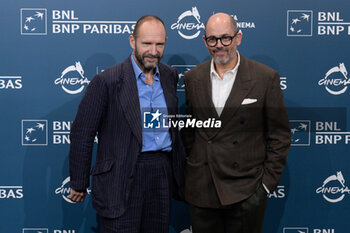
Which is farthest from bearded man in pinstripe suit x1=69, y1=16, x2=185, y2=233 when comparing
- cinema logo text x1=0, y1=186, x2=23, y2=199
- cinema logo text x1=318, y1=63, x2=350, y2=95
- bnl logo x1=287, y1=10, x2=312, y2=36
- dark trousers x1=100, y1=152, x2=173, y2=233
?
cinema logo text x1=318, y1=63, x2=350, y2=95

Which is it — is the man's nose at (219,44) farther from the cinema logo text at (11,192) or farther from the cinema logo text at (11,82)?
the cinema logo text at (11,192)

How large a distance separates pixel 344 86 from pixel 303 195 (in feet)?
3.06

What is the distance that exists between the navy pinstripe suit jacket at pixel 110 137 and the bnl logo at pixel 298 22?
4.65 feet

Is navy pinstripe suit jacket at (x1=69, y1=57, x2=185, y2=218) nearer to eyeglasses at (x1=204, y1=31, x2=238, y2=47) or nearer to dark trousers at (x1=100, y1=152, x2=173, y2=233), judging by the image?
dark trousers at (x1=100, y1=152, x2=173, y2=233)

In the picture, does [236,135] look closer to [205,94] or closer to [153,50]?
[205,94]

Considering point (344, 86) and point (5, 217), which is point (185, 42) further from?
point (5, 217)

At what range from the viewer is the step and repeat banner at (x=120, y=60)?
3137 millimetres

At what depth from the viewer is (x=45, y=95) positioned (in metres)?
3.18

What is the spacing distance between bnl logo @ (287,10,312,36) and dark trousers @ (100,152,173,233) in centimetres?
147

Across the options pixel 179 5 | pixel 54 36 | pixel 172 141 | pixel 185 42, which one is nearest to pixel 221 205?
pixel 172 141

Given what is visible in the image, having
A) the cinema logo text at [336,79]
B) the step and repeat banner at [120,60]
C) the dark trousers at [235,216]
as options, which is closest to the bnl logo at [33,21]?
the step and repeat banner at [120,60]

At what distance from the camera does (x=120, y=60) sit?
3.19 meters

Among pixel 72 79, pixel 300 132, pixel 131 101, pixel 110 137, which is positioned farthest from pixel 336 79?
pixel 72 79

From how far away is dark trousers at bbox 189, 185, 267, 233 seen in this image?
248 cm
